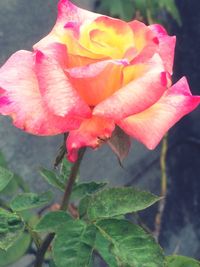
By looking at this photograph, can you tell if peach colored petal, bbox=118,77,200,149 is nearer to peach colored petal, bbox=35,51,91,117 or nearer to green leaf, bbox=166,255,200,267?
peach colored petal, bbox=35,51,91,117

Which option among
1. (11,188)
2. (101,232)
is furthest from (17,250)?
(101,232)

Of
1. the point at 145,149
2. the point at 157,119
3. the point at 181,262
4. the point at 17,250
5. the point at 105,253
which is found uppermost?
the point at 157,119

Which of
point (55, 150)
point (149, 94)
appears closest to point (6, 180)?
point (149, 94)

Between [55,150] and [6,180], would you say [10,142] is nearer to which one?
[55,150]

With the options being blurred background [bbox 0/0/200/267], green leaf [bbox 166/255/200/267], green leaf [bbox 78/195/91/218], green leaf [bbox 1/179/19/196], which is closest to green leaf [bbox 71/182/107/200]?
green leaf [bbox 78/195/91/218]

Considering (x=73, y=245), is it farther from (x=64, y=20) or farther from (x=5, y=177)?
(x=64, y=20)
